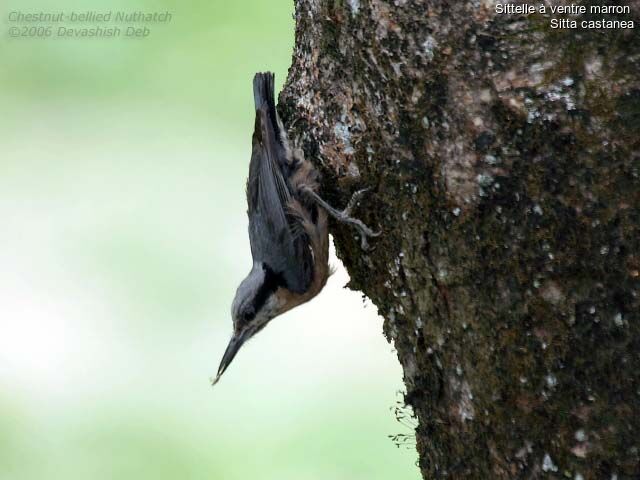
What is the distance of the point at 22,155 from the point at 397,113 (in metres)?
6.42

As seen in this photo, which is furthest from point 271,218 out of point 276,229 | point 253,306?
point 253,306

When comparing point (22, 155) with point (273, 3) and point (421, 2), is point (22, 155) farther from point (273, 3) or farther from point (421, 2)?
point (421, 2)

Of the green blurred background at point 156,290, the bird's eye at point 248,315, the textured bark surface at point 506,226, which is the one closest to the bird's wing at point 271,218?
the bird's eye at point 248,315

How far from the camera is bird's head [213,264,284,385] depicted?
15.5 ft

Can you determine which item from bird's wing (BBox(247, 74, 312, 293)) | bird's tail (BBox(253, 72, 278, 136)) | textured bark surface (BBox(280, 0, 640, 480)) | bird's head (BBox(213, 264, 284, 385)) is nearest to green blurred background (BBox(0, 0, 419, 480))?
bird's head (BBox(213, 264, 284, 385))

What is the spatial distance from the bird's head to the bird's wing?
2.7 inches

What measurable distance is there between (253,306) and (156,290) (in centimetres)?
310

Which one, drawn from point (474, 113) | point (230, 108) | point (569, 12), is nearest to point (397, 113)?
point (474, 113)

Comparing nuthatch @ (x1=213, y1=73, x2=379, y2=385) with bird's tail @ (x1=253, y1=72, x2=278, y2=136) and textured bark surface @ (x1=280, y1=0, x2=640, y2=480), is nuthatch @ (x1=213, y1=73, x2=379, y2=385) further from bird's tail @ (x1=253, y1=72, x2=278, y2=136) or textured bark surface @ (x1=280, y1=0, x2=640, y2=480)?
textured bark surface @ (x1=280, y1=0, x2=640, y2=480)

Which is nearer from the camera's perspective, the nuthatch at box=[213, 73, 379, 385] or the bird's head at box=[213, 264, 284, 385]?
the nuthatch at box=[213, 73, 379, 385]

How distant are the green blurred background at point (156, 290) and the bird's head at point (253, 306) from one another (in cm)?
125

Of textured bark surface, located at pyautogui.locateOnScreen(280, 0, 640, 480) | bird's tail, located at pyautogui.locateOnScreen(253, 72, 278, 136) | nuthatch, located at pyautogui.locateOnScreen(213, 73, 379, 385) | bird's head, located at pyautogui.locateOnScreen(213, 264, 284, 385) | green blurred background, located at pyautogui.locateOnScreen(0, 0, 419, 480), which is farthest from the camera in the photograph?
green blurred background, located at pyautogui.locateOnScreen(0, 0, 419, 480)

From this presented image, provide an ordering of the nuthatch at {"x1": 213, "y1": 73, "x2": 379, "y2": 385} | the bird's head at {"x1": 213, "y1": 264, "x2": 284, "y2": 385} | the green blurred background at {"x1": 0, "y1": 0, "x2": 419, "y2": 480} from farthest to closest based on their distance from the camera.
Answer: the green blurred background at {"x1": 0, "y1": 0, "x2": 419, "y2": 480} → the bird's head at {"x1": 213, "y1": 264, "x2": 284, "y2": 385} → the nuthatch at {"x1": 213, "y1": 73, "x2": 379, "y2": 385}

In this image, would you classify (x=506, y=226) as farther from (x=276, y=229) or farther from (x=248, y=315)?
(x=248, y=315)
